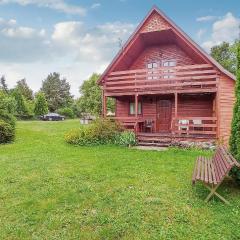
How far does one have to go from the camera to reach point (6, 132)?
17844 millimetres

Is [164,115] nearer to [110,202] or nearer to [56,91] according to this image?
[110,202]

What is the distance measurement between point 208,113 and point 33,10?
479 inches

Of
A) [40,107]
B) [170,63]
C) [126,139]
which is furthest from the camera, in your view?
[40,107]

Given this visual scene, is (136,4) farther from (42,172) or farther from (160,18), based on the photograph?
(42,172)

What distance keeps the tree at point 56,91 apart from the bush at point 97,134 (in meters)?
55.5

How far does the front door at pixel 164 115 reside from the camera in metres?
20.4

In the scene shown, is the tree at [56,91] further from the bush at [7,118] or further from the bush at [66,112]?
the bush at [7,118]

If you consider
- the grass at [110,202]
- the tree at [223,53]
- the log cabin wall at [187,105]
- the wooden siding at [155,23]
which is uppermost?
the tree at [223,53]

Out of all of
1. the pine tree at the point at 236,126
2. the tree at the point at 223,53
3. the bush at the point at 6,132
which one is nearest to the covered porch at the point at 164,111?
the bush at the point at 6,132

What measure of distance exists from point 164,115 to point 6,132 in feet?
33.3

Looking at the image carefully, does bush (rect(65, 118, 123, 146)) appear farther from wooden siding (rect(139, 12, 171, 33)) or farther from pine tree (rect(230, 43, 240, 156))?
pine tree (rect(230, 43, 240, 156))

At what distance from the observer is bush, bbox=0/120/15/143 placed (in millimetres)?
17766

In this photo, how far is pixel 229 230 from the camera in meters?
5.32

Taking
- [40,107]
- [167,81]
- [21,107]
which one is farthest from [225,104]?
[40,107]
